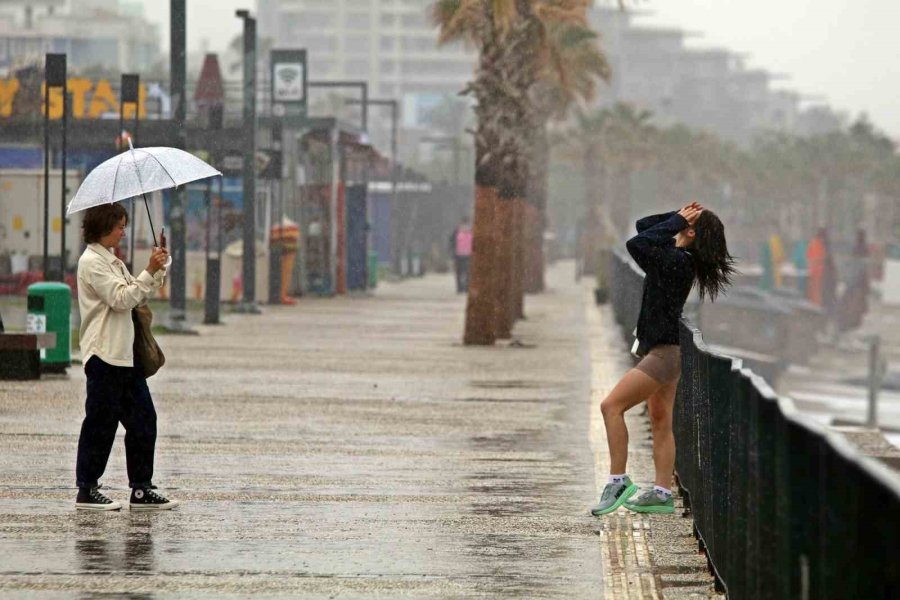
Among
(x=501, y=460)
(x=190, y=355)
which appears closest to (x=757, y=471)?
(x=501, y=460)

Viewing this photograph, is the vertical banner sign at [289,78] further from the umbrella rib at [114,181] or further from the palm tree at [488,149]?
the umbrella rib at [114,181]

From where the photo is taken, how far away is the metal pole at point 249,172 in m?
30.1

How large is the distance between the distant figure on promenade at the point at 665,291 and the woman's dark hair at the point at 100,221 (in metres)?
2.47

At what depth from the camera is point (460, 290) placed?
4259 cm

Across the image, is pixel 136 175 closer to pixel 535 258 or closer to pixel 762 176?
pixel 535 258

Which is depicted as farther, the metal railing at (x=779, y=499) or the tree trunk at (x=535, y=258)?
the tree trunk at (x=535, y=258)

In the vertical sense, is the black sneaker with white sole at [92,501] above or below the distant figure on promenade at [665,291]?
below

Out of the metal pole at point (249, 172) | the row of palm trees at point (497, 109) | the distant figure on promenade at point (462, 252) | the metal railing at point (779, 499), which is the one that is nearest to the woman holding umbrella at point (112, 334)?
the metal railing at point (779, 499)

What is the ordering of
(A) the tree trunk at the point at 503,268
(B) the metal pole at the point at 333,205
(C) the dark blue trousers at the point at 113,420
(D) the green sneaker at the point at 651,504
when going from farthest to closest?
(B) the metal pole at the point at 333,205 → (A) the tree trunk at the point at 503,268 → (D) the green sneaker at the point at 651,504 → (C) the dark blue trousers at the point at 113,420

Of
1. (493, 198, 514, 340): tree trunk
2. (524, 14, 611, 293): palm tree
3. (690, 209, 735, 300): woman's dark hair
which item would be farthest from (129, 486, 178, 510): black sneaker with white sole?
(524, 14, 611, 293): palm tree

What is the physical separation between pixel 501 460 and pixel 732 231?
13902 cm

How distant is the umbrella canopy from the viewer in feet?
31.7

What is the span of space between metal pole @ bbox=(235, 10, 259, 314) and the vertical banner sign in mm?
6181

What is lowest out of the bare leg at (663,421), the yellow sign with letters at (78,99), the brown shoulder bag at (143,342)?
the bare leg at (663,421)
